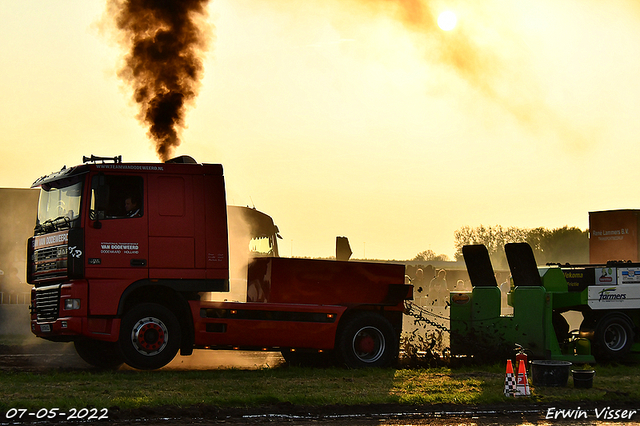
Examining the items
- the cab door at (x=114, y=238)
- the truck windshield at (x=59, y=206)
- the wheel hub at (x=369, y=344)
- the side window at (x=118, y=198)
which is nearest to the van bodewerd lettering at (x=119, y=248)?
the cab door at (x=114, y=238)

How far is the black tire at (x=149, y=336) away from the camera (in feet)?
40.8

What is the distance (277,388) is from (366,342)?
312cm

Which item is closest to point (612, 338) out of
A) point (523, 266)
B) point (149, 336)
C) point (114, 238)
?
point (523, 266)

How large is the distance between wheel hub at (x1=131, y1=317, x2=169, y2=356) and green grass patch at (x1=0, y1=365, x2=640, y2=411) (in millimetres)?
377

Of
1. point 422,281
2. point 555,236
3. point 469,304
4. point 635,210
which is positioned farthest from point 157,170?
point 555,236

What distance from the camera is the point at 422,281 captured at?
128 ft

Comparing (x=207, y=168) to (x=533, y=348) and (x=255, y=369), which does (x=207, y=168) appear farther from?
(x=533, y=348)

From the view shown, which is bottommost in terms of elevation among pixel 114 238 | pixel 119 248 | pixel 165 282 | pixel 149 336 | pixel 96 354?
pixel 96 354

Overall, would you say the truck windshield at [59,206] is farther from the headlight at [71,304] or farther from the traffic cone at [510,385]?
the traffic cone at [510,385]

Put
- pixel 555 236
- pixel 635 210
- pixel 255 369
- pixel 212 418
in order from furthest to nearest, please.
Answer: pixel 555 236, pixel 635 210, pixel 255 369, pixel 212 418

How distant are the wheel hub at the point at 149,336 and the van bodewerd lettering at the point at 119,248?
1.10 m

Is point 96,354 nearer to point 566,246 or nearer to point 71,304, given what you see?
point 71,304

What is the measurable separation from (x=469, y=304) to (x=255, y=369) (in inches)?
175

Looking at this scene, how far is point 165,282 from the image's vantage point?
41.6 ft
